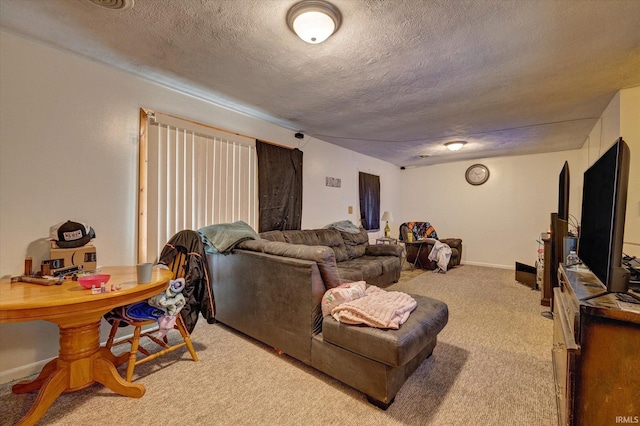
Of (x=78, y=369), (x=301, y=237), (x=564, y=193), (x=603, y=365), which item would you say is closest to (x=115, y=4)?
(x=78, y=369)

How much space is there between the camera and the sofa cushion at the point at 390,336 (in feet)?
4.89

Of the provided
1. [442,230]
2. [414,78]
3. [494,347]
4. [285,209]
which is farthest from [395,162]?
[494,347]

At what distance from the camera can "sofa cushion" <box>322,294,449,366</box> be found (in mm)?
1490

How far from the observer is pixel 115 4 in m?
1.59

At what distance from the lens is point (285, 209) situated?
3863 mm

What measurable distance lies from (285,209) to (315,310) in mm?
2146

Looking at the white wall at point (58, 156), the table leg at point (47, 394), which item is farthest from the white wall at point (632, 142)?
the table leg at point (47, 394)

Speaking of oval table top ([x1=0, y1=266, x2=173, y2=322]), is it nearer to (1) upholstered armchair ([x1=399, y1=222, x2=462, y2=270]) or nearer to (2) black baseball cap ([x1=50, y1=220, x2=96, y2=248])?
(2) black baseball cap ([x1=50, y1=220, x2=96, y2=248])

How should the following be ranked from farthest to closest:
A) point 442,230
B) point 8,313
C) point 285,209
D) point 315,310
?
point 442,230 → point 285,209 → point 315,310 → point 8,313

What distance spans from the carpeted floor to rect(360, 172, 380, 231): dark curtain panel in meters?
3.26

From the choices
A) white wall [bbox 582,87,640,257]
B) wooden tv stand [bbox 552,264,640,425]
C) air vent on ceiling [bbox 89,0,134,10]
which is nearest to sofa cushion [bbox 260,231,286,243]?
air vent on ceiling [bbox 89,0,134,10]

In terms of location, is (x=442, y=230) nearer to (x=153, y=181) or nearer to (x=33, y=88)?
(x=153, y=181)

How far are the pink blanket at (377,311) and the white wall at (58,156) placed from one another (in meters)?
2.04

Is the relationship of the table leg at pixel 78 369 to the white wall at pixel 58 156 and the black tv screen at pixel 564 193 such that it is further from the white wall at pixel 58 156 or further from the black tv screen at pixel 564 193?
the black tv screen at pixel 564 193
